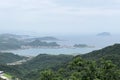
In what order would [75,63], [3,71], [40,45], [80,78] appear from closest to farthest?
[80,78] < [75,63] < [3,71] < [40,45]

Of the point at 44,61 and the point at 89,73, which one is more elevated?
the point at 89,73

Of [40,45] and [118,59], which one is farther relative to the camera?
[40,45]

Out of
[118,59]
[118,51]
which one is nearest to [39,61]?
[118,51]

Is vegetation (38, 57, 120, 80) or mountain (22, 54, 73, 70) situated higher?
vegetation (38, 57, 120, 80)

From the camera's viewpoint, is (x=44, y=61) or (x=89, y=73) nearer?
(x=89, y=73)

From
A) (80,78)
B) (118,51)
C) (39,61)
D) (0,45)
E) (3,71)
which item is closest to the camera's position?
(80,78)

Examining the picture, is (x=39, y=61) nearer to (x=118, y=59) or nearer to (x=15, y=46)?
(x=118, y=59)

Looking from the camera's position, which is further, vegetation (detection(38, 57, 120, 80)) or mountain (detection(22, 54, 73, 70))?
mountain (detection(22, 54, 73, 70))

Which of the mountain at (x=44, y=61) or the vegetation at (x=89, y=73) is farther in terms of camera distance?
the mountain at (x=44, y=61)

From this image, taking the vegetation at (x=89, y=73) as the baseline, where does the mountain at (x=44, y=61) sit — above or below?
below
